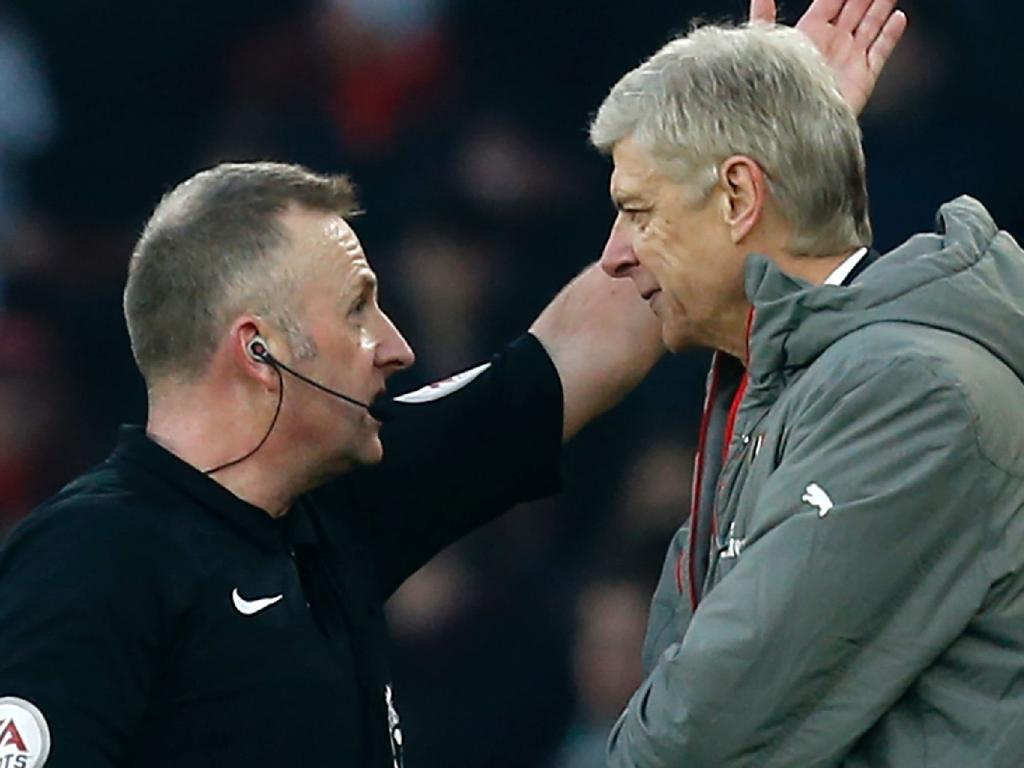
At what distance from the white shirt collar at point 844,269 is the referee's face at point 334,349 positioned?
0.64m

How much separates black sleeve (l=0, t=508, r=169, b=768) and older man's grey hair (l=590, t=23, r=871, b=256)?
71cm

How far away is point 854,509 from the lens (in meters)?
1.85

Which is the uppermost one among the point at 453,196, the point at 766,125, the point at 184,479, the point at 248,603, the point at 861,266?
the point at 766,125

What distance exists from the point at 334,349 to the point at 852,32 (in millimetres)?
789

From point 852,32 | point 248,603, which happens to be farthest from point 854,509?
point 852,32

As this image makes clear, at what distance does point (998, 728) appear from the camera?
6.13 feet

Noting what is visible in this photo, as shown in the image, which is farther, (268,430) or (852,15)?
(852,15)

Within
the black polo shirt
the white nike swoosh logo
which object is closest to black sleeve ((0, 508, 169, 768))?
the black polo shirt

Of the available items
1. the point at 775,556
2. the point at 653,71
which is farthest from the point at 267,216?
the point at 775,556

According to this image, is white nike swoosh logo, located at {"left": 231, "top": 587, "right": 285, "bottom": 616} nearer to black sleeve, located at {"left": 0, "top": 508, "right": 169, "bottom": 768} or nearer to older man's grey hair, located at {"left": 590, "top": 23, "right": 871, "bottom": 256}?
black sleeve, located at {"left": 0, "top": 508, "right": 169, "bottom": 768}

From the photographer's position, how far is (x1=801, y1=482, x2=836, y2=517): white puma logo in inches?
73.4

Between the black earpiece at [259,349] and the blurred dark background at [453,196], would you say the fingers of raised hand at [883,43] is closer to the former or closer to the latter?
the black earpiece at [259,349]

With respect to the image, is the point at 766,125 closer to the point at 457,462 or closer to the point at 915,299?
the point at 915,299

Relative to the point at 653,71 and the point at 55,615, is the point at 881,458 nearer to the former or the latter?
the point at 653,71
